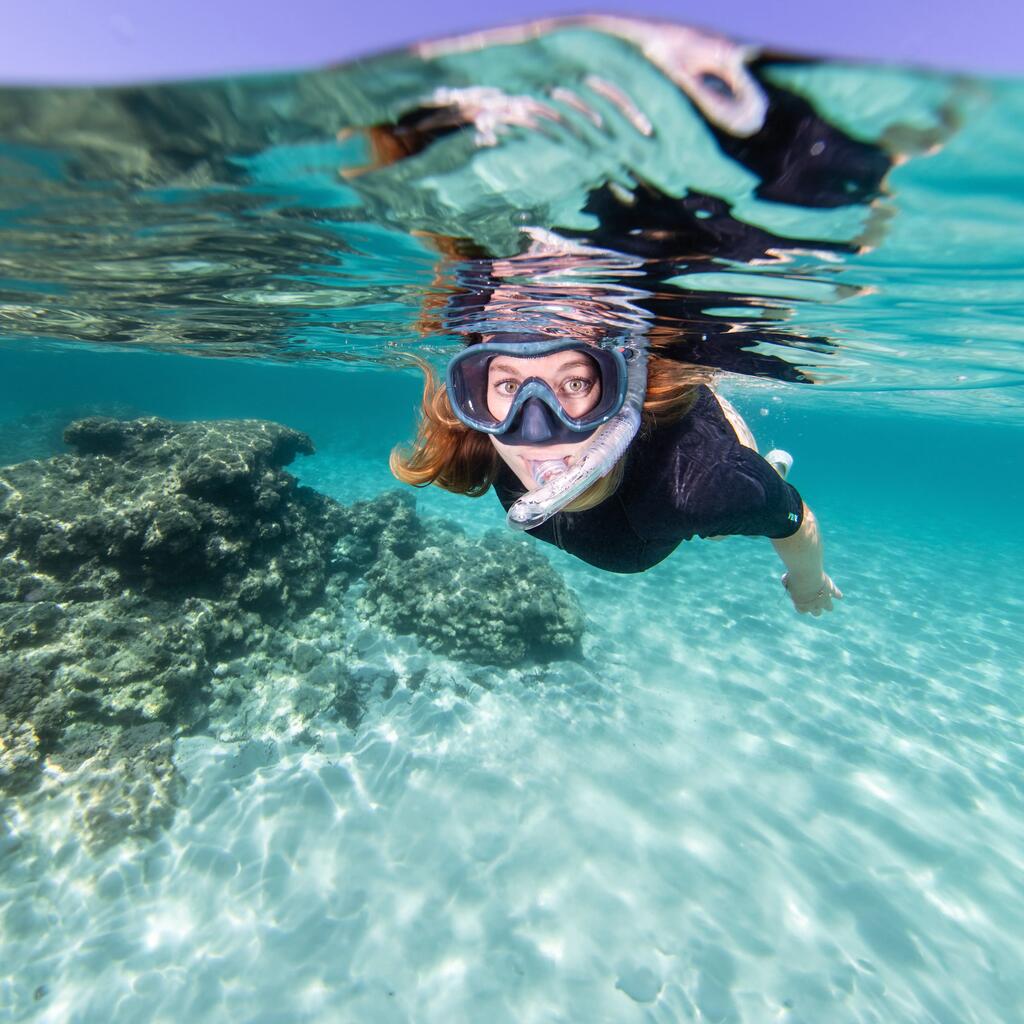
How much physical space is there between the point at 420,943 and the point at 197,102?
7534mm

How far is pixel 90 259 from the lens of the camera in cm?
765

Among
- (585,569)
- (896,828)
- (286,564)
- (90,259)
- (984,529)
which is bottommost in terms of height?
(984,529)

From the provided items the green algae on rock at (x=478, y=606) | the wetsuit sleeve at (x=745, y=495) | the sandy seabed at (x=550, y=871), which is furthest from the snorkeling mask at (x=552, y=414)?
the green algae on rock at (x=478, y=606)

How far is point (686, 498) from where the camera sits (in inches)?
127

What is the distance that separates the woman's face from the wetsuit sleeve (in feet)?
3.31

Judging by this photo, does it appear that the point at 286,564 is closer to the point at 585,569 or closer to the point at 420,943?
the point at 420,943

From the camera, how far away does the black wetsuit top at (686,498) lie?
10.2 ft

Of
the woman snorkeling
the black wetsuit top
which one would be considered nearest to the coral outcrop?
the woman snorkeling

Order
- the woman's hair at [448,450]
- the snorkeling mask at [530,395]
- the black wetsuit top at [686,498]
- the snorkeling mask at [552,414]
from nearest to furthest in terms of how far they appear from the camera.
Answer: the snorkeling mask at [552,414], the black wetsuit top at [686,498], the snorkeling mask at [530,395], the woman's hair at [448,450]

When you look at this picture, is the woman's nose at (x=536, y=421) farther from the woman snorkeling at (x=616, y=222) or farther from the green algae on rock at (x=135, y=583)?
the green algae on rock at (x=135, y=583)

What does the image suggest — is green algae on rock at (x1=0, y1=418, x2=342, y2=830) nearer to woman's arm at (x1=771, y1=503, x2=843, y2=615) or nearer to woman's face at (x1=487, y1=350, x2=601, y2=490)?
woman's face at (x1=487, y1=350, x2=601, y2=490)

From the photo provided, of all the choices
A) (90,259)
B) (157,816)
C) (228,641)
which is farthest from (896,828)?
(90,259)

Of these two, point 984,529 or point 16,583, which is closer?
point 16,583

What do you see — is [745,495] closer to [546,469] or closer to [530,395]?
[546,469]
